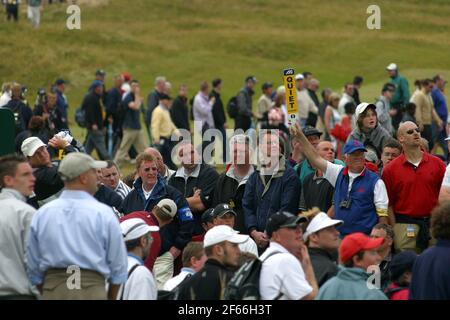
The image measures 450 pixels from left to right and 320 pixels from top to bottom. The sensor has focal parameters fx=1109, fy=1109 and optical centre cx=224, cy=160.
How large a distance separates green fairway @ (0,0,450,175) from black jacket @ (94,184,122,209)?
22.4 meters

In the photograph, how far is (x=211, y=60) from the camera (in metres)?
49.7

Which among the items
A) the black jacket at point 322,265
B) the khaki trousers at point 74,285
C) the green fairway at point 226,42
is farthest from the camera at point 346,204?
the green fairway at point 226,42

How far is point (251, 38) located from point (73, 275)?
45857 mm

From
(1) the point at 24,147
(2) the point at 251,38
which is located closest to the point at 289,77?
(1) the point at 24,147

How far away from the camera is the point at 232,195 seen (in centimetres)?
1343

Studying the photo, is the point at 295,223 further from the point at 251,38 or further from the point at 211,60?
the point at 251,38

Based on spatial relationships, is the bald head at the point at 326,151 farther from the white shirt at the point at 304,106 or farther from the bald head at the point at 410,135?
the white shirt at the point at 304,106

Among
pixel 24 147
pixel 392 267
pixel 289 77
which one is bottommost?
pixel 392 267

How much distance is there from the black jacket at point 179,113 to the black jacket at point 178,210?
45.7 feet

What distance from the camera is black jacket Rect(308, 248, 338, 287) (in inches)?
380

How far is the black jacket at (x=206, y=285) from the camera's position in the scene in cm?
909

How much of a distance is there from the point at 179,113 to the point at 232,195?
13993mm

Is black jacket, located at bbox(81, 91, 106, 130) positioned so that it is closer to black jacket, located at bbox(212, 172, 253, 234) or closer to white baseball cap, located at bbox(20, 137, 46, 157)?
black jacket, located at bbox(212, 172, 253, 234)

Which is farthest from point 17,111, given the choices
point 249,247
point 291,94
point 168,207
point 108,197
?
point 249,247
